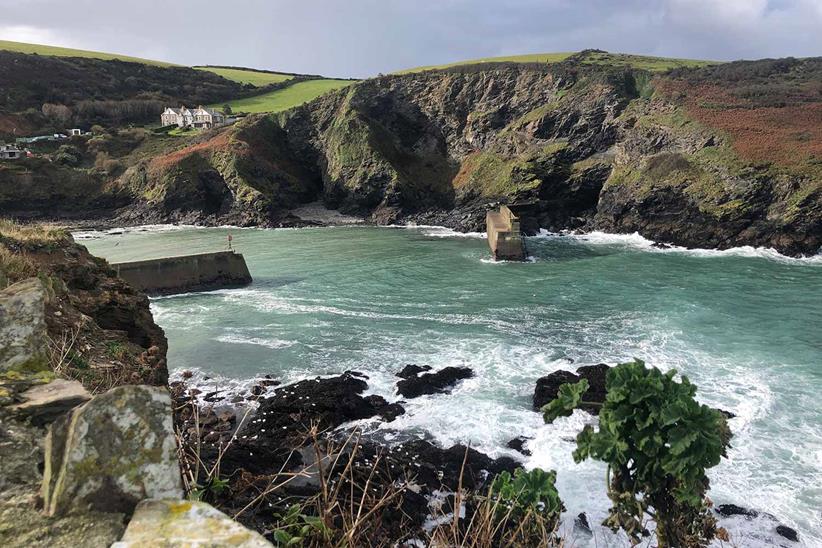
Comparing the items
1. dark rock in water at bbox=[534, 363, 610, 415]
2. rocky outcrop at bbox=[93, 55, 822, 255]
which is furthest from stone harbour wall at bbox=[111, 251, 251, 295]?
rocky outcrop at bbox=[93, 55, 822, 255]

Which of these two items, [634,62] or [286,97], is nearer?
[634,62]

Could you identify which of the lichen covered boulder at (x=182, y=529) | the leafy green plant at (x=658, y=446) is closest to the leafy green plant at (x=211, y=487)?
the lichen covered boulder at (x=182, y=529)

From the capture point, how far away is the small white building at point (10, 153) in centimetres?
6402

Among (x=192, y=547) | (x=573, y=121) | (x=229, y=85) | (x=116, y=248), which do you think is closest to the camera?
(x=192, y=547)

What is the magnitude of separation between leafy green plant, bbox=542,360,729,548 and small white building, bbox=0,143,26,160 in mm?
78901

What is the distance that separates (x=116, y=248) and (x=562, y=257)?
37.5 meters

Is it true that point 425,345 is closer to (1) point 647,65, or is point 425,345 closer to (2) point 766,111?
(2) point 766,111

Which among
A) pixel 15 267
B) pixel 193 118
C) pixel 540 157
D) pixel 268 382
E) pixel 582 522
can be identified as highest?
pixel 193 118

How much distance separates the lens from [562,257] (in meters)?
37.6

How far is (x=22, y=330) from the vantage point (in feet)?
14.7

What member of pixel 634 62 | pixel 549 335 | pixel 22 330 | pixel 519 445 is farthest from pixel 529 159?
pixel 22 330

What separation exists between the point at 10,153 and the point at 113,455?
82.0m

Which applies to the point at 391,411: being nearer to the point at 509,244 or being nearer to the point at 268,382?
the point at 268,382

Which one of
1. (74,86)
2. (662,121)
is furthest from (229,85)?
(662,121)
